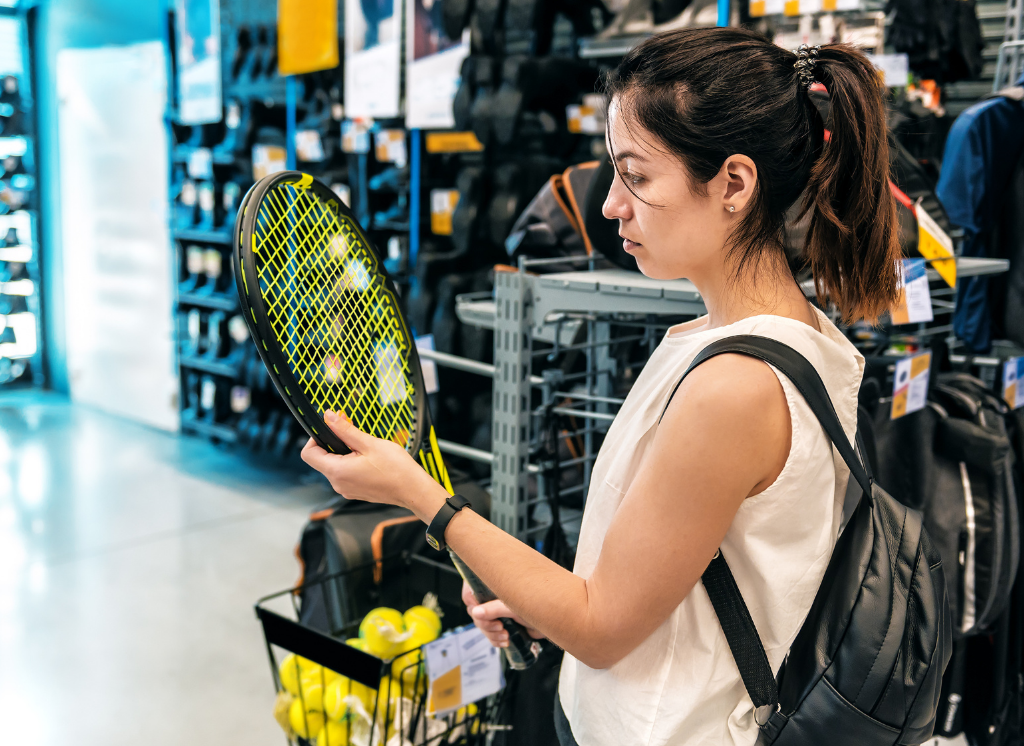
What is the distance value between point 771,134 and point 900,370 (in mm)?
965

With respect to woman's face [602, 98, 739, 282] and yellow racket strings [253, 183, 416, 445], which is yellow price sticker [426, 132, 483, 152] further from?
woman's face [602, 98, 739, 282]

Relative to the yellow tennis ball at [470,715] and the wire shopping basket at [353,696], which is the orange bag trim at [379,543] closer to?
the wire shopping basket at [353,696]

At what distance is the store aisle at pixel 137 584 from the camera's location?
2598mm

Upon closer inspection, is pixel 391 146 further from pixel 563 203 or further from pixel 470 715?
pixel 470 715

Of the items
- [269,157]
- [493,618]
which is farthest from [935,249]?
[269,157]

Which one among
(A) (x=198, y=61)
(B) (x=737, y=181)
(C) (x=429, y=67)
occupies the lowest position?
(B) (x=737, y=181)

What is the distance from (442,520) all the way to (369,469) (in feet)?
0.32

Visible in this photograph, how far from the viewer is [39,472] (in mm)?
4949

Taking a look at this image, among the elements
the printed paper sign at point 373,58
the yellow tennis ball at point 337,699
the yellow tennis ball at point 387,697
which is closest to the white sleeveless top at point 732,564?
the yellow tennis ball at point 387,697

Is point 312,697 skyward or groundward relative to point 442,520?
groundward

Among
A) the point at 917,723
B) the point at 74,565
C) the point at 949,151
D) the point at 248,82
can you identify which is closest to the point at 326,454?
the point at 917,723

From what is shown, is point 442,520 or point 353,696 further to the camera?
point 353,696

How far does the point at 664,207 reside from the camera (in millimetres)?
870

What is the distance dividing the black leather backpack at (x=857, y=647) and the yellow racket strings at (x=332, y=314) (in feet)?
1.54
